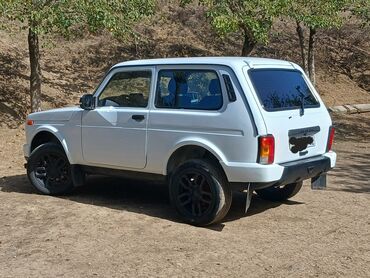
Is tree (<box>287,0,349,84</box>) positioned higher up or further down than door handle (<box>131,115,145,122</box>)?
higher up

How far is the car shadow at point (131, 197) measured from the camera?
677 cm

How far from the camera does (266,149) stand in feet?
18.6

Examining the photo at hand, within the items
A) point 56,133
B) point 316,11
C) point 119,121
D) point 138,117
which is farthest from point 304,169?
point 316,11

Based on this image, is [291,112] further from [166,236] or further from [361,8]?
[361,8]

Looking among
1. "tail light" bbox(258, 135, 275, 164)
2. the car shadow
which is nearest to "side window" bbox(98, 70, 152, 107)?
the car shadow

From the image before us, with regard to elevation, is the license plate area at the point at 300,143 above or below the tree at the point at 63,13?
below

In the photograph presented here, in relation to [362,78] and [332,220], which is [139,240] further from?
[362,78]

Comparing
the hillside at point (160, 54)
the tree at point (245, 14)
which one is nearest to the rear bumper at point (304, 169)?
the tree at point (245, 14)

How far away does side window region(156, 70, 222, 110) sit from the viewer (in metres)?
6.07

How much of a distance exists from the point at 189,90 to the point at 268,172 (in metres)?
1.35

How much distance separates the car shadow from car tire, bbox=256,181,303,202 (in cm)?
10

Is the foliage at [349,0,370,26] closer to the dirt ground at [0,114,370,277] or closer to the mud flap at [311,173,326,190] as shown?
the dirt ground at [0,114,370,277]

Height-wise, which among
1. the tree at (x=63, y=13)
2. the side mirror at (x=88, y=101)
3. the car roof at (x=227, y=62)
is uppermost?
the tree at (x=63, y=13)

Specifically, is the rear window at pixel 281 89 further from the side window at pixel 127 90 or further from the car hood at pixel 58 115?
the car hood at pixel 58 115
